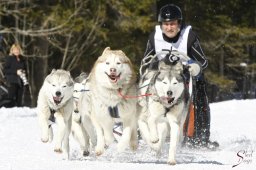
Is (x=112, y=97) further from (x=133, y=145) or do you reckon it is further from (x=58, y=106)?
(x=133, y=145)

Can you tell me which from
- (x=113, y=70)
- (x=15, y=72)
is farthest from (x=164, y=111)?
(x=15, y=72)

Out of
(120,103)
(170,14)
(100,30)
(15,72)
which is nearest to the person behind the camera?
(120,103)

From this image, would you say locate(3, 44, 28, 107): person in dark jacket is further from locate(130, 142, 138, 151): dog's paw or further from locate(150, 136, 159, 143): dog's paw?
locate(150, 136, 159, 143): dog's paw

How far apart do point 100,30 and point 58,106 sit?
44.4 ft

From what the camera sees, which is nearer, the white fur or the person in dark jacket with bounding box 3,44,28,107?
the white fur

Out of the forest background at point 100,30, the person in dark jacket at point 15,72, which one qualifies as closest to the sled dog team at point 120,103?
the person in dark jacket at point 15,72

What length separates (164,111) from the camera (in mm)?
5699

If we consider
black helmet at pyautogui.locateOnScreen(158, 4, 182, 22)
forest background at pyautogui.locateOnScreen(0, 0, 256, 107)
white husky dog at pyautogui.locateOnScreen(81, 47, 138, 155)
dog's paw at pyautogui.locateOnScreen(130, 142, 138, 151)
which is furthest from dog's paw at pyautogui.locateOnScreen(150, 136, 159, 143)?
forest background at pyautogui.locateOnScreen(0, 0, 256, 107)

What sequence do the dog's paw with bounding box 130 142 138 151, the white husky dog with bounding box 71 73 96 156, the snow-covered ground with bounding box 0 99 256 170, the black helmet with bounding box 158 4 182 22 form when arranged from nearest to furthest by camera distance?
the snow-covered ground with bounding box 0 99 256 170
the black helmet with bounding box 158 4 182 22
the dog's paw with bounding box 130 142 138 151
the white husky dog with bounding box 71 73 96 156

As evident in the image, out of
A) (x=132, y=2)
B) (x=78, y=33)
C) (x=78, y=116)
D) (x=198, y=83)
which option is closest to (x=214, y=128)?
(x=198, y=83)

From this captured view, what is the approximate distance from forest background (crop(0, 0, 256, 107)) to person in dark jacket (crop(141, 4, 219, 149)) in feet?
38.1

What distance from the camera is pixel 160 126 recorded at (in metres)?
5.94

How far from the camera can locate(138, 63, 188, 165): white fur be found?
18.3 ft

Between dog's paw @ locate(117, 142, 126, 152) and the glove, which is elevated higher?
the glove
